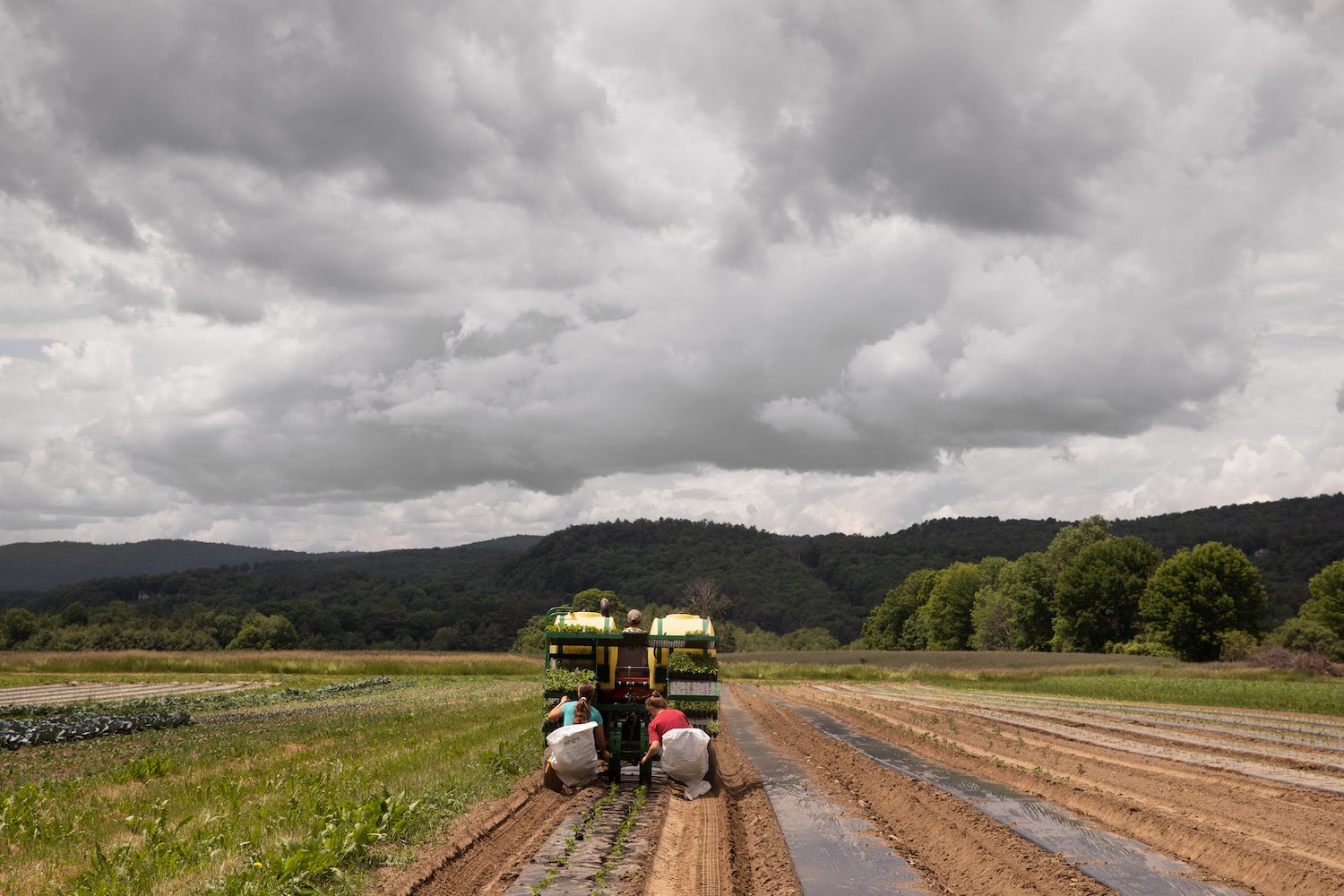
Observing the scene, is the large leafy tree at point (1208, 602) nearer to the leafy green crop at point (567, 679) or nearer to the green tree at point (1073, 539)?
the green tree at point (1073, 539)

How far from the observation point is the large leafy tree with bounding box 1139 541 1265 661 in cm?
8812

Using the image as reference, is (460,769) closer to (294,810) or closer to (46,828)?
(294,810)

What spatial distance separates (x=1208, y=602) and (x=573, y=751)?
285 feet

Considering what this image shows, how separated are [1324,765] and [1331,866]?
1069 cm

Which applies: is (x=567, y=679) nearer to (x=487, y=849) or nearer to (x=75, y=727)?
(x=487, y=849)

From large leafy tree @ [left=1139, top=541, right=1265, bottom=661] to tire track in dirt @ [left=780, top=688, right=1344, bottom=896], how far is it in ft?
231

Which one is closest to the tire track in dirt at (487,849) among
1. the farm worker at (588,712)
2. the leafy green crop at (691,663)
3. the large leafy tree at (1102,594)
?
the farm worker at (588,712)

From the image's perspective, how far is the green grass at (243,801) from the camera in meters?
10.7

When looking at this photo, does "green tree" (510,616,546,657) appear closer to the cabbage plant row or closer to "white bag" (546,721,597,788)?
the cabbage plant row

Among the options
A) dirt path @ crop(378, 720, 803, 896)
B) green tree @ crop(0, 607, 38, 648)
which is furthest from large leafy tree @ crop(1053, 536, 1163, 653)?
green tree @ crop(0, 607, 38, 648)

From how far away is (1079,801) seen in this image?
15.8 meters

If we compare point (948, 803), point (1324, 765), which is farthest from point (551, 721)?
point (1324, 765)

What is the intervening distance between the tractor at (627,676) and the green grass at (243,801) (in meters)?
2.02

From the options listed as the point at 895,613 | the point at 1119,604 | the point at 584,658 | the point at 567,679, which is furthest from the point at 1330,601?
the point at 567,679
